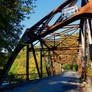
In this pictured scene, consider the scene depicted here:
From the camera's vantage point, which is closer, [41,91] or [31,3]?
[41,91]

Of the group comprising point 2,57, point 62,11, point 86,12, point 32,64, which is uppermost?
point 62,11

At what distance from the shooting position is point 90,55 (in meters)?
8.59

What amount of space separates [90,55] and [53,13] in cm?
603

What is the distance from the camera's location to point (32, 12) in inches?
396

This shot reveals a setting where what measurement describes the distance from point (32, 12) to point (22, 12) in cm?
84

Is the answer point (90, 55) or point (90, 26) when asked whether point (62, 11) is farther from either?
point (90, 55)

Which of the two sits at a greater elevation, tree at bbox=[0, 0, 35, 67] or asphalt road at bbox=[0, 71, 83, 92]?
tree at bbox=[0, 0, 35, 67]

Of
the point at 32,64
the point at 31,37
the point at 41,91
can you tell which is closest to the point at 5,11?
the point at 41,91

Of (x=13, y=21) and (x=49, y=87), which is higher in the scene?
(x=13, y=21)

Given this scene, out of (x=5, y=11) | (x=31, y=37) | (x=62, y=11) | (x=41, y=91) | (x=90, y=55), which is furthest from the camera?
(x=31, y=37)

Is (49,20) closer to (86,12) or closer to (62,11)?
(62,11)

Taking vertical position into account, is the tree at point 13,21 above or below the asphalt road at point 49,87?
above

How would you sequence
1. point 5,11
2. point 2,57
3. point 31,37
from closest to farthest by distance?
point 5,11 → point 2,57 → point 31,37

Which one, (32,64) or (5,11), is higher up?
(5,11)
